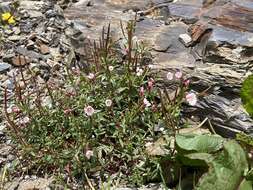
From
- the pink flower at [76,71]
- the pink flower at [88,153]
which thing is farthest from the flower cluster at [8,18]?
the pink flower at [88,153]

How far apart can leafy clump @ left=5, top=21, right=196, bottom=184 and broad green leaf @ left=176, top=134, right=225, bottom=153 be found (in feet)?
0.92

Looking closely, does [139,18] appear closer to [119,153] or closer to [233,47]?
[233,47]

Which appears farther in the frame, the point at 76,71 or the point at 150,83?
the point at 76,71

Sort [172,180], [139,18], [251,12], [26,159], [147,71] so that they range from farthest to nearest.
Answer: [139,18] → [251,12] → [147,71] → [26,159] → [172,180]

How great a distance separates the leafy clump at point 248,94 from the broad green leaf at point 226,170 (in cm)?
41

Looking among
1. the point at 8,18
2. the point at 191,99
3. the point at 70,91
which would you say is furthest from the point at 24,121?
the point at 8,18

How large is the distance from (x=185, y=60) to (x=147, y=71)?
0.41 metres

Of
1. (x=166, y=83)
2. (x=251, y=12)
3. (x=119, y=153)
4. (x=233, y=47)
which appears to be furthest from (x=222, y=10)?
(x=119, y=153)

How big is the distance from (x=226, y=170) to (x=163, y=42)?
5.68 ft

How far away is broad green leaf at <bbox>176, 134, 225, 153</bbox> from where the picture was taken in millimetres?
3533

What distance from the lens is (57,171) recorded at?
12.8 ft

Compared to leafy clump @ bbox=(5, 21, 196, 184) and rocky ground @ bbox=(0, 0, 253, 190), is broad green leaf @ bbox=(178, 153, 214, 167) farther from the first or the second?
rocky ground @ bbox=(0, 0, 253, 190)

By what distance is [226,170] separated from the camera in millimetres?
3346

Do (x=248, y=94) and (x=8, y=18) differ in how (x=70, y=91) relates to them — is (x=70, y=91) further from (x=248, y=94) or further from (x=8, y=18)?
(x=8, y=18)
